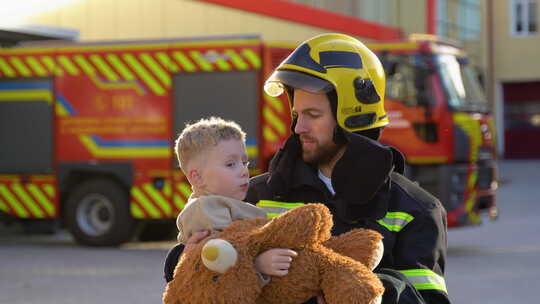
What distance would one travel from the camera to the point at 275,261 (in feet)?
8.44

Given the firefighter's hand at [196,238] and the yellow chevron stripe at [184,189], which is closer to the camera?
the firefighter's hand at [196,238]

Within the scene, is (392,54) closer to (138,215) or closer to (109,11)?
(138,215)

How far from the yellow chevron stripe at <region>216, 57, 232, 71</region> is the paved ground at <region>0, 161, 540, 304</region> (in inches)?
91.1

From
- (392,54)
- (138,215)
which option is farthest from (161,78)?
(392,54)

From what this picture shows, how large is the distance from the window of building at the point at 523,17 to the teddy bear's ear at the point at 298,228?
4078 centimetres

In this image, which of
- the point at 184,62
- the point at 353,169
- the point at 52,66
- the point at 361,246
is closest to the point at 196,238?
the point at 361,246

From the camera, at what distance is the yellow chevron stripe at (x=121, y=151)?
41.8ft

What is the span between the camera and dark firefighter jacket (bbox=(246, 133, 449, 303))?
118 inches

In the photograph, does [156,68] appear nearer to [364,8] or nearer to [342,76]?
[342,76]

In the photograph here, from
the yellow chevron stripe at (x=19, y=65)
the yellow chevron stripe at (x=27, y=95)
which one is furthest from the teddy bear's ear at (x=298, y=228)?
the yellow chevron stripe at (x=19, y=65)

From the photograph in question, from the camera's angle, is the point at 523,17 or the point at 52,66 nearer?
the point at 52,66

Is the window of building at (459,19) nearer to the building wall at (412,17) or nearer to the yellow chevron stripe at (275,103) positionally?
the building wall at (412,17)

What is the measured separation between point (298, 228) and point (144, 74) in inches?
408

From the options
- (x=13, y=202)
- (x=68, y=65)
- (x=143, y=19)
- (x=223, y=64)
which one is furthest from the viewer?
(x=143, y=19)
